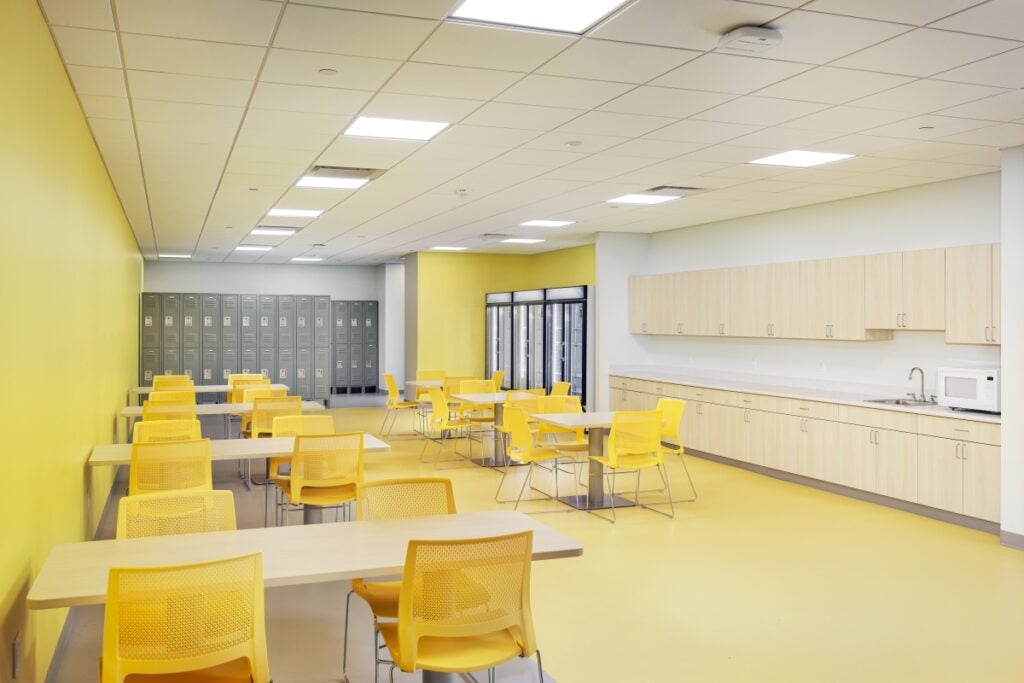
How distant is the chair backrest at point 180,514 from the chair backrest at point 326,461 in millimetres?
1782

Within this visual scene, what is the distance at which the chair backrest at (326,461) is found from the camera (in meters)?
5.53

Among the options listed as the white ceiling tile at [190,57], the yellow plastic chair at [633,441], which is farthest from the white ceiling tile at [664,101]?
the yellow plastic chair at [633,441]

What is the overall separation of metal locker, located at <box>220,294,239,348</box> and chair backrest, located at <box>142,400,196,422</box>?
8838 millimetres

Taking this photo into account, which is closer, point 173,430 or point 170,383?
point 173,430

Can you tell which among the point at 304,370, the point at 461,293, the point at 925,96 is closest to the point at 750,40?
the point at 925,96

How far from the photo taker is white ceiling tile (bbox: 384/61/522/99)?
4232 mm

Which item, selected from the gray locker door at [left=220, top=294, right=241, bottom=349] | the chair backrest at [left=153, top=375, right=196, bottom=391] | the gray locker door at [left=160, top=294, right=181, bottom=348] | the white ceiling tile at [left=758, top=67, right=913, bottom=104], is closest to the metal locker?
the gray locker door at [left=220, top=294, right=241, bottom=349]

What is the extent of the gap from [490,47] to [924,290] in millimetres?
5144

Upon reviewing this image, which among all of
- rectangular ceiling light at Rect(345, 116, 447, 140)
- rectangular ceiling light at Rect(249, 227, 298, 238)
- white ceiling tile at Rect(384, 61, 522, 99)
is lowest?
white ceiling tile at Rect(384, 61, 522, 99)

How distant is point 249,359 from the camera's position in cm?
1664

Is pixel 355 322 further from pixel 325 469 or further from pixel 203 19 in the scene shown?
pixel 203 19

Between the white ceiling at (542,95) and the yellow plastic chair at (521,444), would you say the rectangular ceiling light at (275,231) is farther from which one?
the yellow plastic chair at (521,444)

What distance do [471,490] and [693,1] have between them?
5.69m

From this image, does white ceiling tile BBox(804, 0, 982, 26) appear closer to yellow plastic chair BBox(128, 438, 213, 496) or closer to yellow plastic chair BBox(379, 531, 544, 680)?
yellow plastic chair BBox(379, 531, 544, 680)
